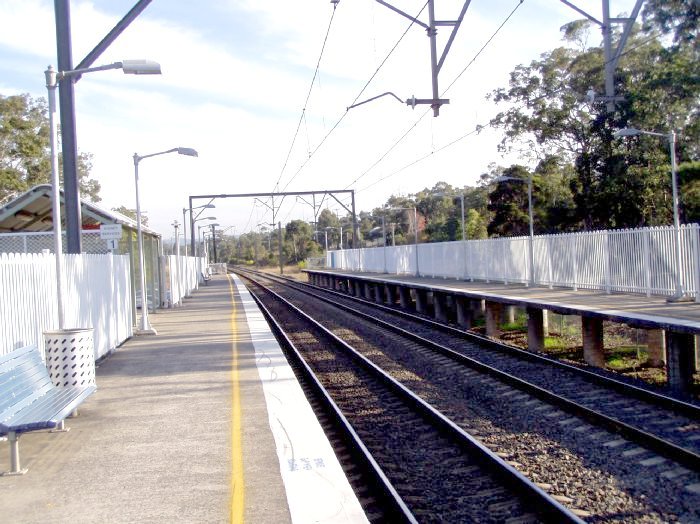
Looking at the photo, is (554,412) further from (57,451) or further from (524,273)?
(524,273)

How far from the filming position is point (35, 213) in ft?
66.9

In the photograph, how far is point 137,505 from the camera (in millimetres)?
6027

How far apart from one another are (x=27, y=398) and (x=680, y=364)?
9.73 m

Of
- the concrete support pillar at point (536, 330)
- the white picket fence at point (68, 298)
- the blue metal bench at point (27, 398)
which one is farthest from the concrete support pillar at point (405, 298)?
the blue metal bench at point (27, 398)

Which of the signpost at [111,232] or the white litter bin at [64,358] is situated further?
the signpost at [111,232]

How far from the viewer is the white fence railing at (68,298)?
8.70 m

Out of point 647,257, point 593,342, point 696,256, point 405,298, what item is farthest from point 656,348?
point 405,298

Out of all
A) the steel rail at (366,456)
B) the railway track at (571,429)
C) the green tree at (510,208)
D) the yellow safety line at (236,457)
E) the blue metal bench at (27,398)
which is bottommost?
the railway track at (571,429)

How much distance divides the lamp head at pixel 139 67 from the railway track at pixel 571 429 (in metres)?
6.21

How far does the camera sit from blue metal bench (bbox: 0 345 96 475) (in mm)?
6703

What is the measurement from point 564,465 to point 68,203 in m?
10.1

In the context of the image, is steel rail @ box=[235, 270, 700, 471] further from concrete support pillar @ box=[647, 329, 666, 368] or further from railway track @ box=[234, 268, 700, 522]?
concrete support pillar @ box=[647, 329, 666, 368]

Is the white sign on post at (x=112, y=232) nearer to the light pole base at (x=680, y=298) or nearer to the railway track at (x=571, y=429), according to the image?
the railway track at (x=571, y=429)

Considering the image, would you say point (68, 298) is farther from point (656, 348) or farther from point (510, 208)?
point (510, 208)
